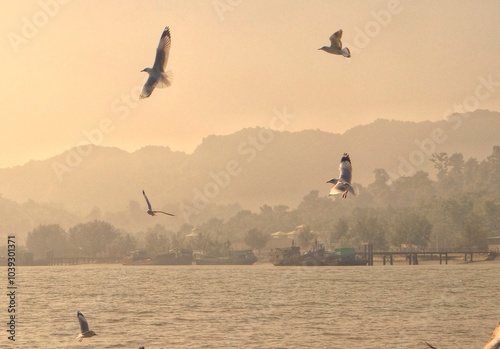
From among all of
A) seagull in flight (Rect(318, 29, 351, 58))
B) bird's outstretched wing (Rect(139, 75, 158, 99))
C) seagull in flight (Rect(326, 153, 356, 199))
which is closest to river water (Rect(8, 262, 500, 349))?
seagull in flight (Rect(326, 153, 356, 199))

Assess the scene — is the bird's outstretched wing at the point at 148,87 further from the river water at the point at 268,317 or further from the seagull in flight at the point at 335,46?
the river water at the point at 268,317

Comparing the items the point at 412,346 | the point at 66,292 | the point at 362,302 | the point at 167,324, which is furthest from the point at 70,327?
the point at 66,292

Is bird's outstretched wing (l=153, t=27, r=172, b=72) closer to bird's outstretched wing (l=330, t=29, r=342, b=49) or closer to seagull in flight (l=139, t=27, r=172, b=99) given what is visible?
seagull in flight (l=139, t=27, r=172, b=99)

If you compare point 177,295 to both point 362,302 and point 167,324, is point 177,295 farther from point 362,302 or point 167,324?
point 167,324

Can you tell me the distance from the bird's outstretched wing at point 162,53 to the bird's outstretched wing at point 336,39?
6.37m

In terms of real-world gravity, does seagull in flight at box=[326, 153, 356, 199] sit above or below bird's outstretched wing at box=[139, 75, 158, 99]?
below

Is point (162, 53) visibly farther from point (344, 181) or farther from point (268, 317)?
point (268, 317)

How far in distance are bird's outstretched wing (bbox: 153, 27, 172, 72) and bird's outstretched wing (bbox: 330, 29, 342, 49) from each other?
6373 mm

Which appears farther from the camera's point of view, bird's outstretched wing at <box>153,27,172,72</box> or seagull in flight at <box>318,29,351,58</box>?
seagull in flight at <box>318,29,351,58</box>

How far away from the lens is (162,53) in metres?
28.7

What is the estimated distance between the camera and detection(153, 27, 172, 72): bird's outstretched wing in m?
28.7

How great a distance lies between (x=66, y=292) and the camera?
118125 mm

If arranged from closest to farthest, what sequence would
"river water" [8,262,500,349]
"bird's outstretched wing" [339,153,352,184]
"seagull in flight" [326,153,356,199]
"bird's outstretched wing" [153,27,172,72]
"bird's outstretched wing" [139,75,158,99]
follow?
"bird's outstretched wing" [139,75,158,99]
"bird's outstretched wing" [153,27,172,72]
"seagull in flight" [326,153,356,199]
"bird's outstretched wing" [339,153,352,184]
"river water" [8,262,500,349]

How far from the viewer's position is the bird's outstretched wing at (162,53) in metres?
28.7
